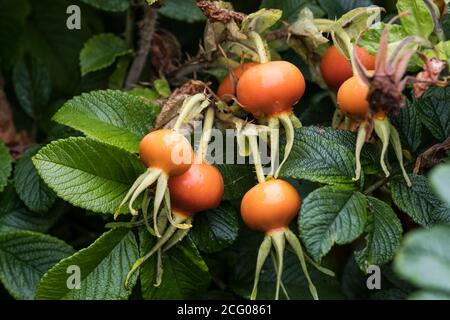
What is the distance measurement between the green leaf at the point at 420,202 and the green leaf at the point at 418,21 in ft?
0.81

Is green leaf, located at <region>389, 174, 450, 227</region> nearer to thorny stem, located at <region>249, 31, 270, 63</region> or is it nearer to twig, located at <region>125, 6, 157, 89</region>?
thorny stem, located at <region>249, 31, 270, 63</region>

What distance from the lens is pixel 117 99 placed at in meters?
1.38

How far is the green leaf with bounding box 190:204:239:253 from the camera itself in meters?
1.33

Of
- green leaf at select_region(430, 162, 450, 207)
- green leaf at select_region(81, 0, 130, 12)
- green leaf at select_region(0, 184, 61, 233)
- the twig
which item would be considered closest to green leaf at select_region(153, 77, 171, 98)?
the twig

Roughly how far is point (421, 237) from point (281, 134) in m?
0.55

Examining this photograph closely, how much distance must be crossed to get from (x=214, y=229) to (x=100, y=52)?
23.0 inches

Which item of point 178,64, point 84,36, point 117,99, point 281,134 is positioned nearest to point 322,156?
point 281,134

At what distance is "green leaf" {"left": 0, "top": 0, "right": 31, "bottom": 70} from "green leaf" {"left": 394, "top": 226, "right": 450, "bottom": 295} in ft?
4.71

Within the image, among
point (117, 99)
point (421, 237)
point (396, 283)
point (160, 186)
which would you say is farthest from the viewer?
point (396, 283)

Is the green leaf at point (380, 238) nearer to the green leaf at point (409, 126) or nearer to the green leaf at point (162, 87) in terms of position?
the green leaf at point (409, 126)


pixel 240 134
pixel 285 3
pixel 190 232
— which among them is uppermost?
pixel 285 3

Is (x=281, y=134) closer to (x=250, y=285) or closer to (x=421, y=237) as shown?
(x=250, y=285)

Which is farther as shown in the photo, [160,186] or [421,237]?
[160,186]

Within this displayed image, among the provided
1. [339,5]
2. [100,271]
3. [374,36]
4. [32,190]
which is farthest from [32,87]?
[374,36]
